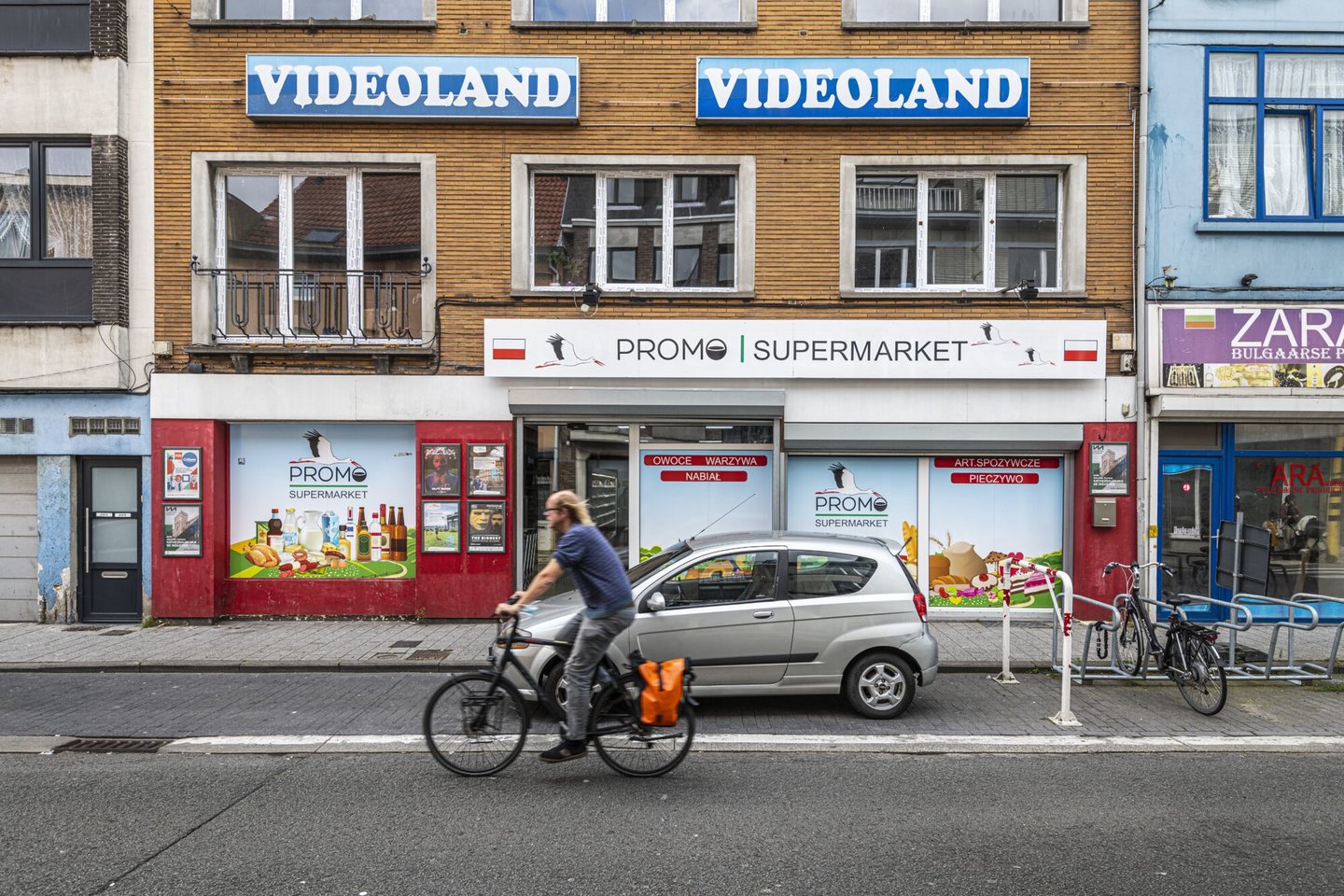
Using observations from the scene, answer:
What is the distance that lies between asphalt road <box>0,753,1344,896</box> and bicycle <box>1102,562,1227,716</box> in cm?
107

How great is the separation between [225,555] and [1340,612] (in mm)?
14891

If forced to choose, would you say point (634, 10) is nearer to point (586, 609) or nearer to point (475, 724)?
point (586, 609)

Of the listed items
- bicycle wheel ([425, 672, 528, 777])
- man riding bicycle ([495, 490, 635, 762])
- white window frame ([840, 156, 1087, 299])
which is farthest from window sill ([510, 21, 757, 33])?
bicycle wheel ([425, 672, 528, 777])

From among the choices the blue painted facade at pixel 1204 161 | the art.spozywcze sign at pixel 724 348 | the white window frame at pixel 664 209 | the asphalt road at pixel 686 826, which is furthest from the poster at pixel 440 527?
the blue painted facade at pixel 1204 161

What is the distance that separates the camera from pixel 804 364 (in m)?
11.6

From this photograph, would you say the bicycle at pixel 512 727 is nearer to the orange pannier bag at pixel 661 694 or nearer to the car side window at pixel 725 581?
the orange pannier bag at pixel 661 694

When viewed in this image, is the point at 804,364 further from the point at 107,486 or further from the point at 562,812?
the point at 107,486

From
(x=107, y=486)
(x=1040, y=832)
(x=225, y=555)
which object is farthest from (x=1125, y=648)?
(x=107, y=486)

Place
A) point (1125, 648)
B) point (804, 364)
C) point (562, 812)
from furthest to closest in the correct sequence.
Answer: point (804, 364)
point (1125, 648)
point (562, 812)

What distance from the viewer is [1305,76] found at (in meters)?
11.8

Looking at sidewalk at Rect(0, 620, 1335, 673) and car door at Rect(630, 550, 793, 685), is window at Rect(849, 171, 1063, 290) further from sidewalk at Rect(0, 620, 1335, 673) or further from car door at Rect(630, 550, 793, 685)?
car door at Rect(630, 550, 793, 685)

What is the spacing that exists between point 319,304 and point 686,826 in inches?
370

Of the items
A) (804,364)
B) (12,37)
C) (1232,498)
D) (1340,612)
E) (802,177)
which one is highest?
(12,37)

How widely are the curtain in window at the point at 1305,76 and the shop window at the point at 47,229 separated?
1568 centimetres
